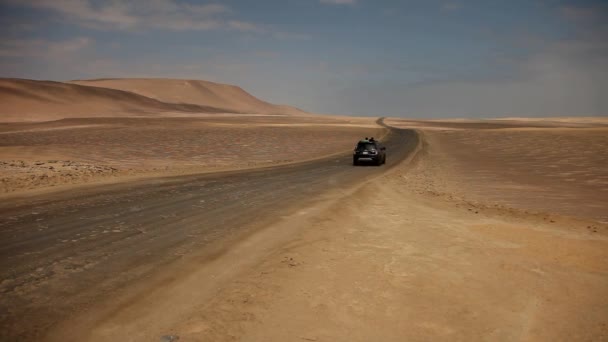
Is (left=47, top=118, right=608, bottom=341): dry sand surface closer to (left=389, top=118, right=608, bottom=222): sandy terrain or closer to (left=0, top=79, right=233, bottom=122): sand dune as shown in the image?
(left=389, top=118, right=608, bottom=222): sandy terrain

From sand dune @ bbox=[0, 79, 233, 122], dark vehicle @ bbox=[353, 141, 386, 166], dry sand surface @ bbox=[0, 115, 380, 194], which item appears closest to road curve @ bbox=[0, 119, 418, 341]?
dry sand surface @ bbox=[0, 115, 380, 194]

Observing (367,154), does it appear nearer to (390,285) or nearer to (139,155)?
(139,155)

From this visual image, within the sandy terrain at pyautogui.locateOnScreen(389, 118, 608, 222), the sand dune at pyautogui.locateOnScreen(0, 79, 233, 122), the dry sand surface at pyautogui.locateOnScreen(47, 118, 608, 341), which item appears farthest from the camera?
the sand dune at pyautogui.locateOnScreen(0, 79, 233, 122)

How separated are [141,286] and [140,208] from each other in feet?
18.9

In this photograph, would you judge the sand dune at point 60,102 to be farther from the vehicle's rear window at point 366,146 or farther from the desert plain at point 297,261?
the desert plain at point 297,261

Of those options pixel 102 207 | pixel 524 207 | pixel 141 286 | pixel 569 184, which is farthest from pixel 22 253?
pixel 569 184

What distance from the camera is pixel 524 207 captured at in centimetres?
1338

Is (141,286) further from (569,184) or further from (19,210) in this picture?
(569,184)

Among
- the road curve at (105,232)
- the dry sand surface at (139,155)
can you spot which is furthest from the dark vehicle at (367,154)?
the road curve at (105,232)

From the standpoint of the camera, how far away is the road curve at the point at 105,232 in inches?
221

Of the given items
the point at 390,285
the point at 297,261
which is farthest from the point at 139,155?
the point at 390,285

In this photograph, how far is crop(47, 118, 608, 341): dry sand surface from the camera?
506 centimetres

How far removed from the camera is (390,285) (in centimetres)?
643

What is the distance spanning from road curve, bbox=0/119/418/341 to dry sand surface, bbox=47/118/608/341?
662mm
